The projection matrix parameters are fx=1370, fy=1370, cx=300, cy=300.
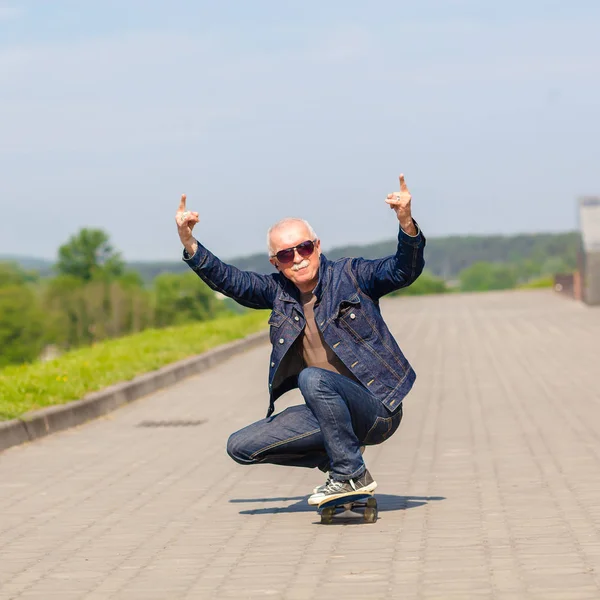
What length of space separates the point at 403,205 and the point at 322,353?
0.92 meters

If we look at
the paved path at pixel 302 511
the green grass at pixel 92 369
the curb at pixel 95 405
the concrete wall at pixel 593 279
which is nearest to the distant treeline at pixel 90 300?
the concrete wall at pixel 593 279

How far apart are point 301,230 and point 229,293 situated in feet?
1.65

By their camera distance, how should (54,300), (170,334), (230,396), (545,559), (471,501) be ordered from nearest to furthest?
(545,559) → (471,501) → (230,396) → (170,334) → (54,300)

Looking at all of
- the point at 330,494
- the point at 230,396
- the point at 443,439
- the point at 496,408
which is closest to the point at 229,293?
the point at 330,494

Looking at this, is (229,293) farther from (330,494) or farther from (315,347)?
(330,494)

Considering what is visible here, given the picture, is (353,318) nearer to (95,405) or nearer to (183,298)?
(95,405)

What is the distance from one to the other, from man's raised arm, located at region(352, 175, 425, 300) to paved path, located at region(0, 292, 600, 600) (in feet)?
3.93

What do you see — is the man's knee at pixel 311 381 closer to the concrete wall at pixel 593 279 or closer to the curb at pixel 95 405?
the curb at pixel 95 405

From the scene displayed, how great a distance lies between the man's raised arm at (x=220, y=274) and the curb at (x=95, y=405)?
444 centimetres

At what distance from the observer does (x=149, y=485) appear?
8688 millimetres

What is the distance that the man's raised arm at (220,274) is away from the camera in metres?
6.76

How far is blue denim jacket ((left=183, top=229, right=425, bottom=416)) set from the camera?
21.7 ft

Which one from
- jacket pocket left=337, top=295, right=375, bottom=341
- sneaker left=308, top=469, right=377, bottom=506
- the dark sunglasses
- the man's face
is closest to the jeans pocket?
sneaker left=308, top=469, right=377, bottom=506

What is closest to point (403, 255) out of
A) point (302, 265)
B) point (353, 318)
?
point (353, 318)
